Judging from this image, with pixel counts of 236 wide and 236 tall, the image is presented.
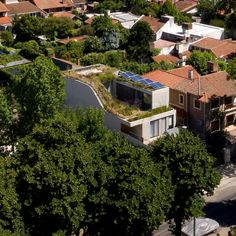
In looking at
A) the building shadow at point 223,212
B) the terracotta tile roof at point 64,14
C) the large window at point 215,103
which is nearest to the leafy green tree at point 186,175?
the building shadow at point 223,212

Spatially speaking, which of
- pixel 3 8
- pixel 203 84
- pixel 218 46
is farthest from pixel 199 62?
pixel 3 8

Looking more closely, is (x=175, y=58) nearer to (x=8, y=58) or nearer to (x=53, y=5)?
(x=8, y=58)

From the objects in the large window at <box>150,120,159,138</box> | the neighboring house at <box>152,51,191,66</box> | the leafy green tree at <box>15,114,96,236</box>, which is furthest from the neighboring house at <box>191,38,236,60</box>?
the leafy green tree at <box>15,114,96,236</box>

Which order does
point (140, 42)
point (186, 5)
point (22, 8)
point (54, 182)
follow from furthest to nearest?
point (186, 5) < point (22, 8) < point (140, 42) < point (54, 182)

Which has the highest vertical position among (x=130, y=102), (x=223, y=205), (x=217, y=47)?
(x=130, y=102)

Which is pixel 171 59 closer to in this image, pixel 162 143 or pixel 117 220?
pixel 162 143

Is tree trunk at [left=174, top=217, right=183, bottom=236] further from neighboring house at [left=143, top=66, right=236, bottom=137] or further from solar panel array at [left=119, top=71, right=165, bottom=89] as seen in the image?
neighboring house at [left=143, top=66, right=236, bottom=137]

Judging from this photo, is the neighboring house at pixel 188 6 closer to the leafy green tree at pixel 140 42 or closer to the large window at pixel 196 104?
the leafy green tree at pixel 140 42

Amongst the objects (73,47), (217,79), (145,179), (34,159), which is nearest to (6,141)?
(34,159)
